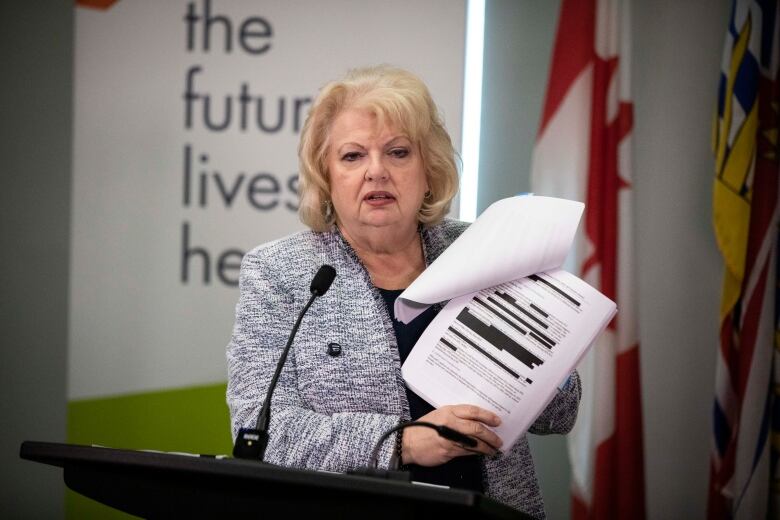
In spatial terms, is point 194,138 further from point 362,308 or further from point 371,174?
point 362,308

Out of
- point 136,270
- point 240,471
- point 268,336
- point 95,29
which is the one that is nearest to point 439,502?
point 240,471

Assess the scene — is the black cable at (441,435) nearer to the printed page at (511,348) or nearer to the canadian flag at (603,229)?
the printed page at (511,348)

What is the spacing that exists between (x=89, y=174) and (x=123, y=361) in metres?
0.77

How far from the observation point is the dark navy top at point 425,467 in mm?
1574

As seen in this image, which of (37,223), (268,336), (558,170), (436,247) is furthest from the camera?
(37,223)

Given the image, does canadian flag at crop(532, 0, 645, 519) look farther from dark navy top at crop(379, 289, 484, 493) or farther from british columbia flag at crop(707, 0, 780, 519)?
dark navy top at crop(379, 289, 484, 493)

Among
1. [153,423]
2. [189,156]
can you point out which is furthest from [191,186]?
[153,423]

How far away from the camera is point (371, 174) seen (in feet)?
5.67

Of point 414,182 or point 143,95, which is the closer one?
point 414,182

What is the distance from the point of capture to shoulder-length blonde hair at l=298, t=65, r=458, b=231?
1769 mm

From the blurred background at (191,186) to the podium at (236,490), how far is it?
7.43 ft

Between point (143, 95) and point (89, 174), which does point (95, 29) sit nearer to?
point (143, 95)

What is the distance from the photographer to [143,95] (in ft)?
11.0

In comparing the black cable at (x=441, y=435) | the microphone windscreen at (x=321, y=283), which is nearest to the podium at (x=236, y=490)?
the black cable at (x=441, y=435)
